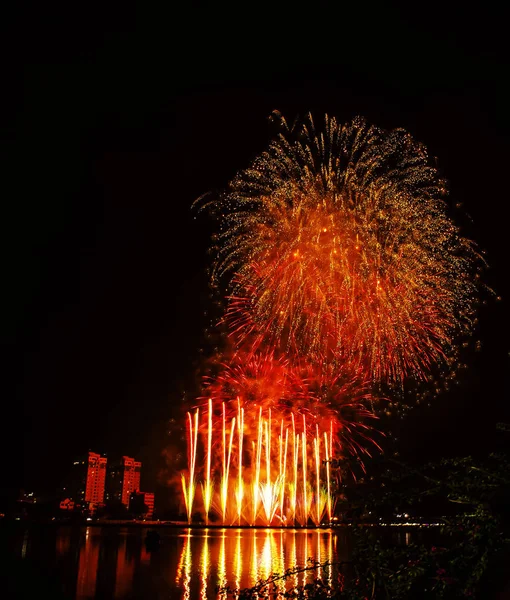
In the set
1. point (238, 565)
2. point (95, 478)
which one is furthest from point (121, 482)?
point (238, 565)

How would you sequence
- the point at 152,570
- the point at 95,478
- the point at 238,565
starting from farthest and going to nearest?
1. the point at 95,478
2. the point at 238,565
3. the point at 152,570

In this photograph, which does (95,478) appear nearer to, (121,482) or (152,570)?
(121,482)

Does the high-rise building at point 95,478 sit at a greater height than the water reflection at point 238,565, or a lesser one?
greater

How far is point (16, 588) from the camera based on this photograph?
47.0 feet

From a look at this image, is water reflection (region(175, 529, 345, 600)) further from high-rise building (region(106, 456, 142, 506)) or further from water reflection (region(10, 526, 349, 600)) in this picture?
high-rise building (region(106, 456, 142, 506))

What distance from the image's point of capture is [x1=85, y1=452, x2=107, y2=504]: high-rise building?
12925 cm

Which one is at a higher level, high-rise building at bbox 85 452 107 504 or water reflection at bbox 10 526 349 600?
high-rise building at bbox 85 452 107 504

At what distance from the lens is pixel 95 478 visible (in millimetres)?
A: 133125

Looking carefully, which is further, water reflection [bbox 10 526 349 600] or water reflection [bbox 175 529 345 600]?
water reflection [bbox 175 529 345 600]

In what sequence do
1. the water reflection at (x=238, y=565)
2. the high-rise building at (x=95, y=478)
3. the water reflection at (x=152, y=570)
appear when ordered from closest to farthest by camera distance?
1. the water reflection at (x=152, y=570)
2. the water reflection at (x=238, y=565)
3. the high-rise building at (x=95, y=478)

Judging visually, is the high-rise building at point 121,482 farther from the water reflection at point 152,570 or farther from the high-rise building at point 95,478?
the water reflection at point 152,570

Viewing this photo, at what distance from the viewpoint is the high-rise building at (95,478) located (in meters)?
129

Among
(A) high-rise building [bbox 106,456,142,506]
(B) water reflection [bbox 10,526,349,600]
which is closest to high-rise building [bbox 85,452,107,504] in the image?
(A) high-rise building [bbox 106,456,142,506]

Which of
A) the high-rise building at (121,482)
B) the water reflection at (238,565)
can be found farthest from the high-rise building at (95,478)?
the water reflection at (238,565)
